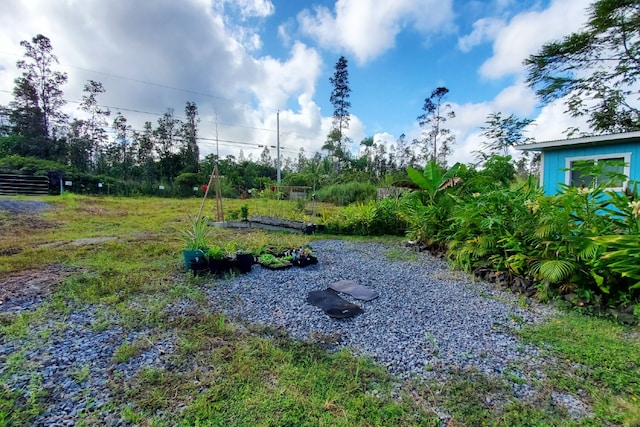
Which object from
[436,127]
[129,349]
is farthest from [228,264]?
[436,127]

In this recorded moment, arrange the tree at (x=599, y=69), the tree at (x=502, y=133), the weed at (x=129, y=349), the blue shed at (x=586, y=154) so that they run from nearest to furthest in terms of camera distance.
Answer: the weed at (x=129, y=349) < the blue shed at (x=586, y=154) < the tree at (x=599, y=69) < the tree at (x=502, y=133)

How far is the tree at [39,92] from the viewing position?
594 inches

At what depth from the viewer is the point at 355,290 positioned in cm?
322

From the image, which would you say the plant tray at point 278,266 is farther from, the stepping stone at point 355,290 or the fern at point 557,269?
the fern at point 557,269

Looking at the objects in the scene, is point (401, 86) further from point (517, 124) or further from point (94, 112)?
point (94, 112)

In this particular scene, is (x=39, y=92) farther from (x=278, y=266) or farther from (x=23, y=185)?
(x=278, y=266)

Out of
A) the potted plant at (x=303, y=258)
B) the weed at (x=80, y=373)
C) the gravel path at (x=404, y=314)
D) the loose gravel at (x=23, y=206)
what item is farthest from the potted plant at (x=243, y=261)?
the loose gravel at (x=23, y=206)

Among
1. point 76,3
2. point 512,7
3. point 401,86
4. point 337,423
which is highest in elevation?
point 76,3

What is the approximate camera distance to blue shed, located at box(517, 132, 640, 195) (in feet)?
17.1

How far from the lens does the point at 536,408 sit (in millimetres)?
1456

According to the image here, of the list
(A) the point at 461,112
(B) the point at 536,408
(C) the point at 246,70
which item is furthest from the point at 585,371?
(A) the point at 461,112

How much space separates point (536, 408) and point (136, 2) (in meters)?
10.2

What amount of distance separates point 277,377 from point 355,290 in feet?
5.55

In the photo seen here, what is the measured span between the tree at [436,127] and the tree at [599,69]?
276 inches
